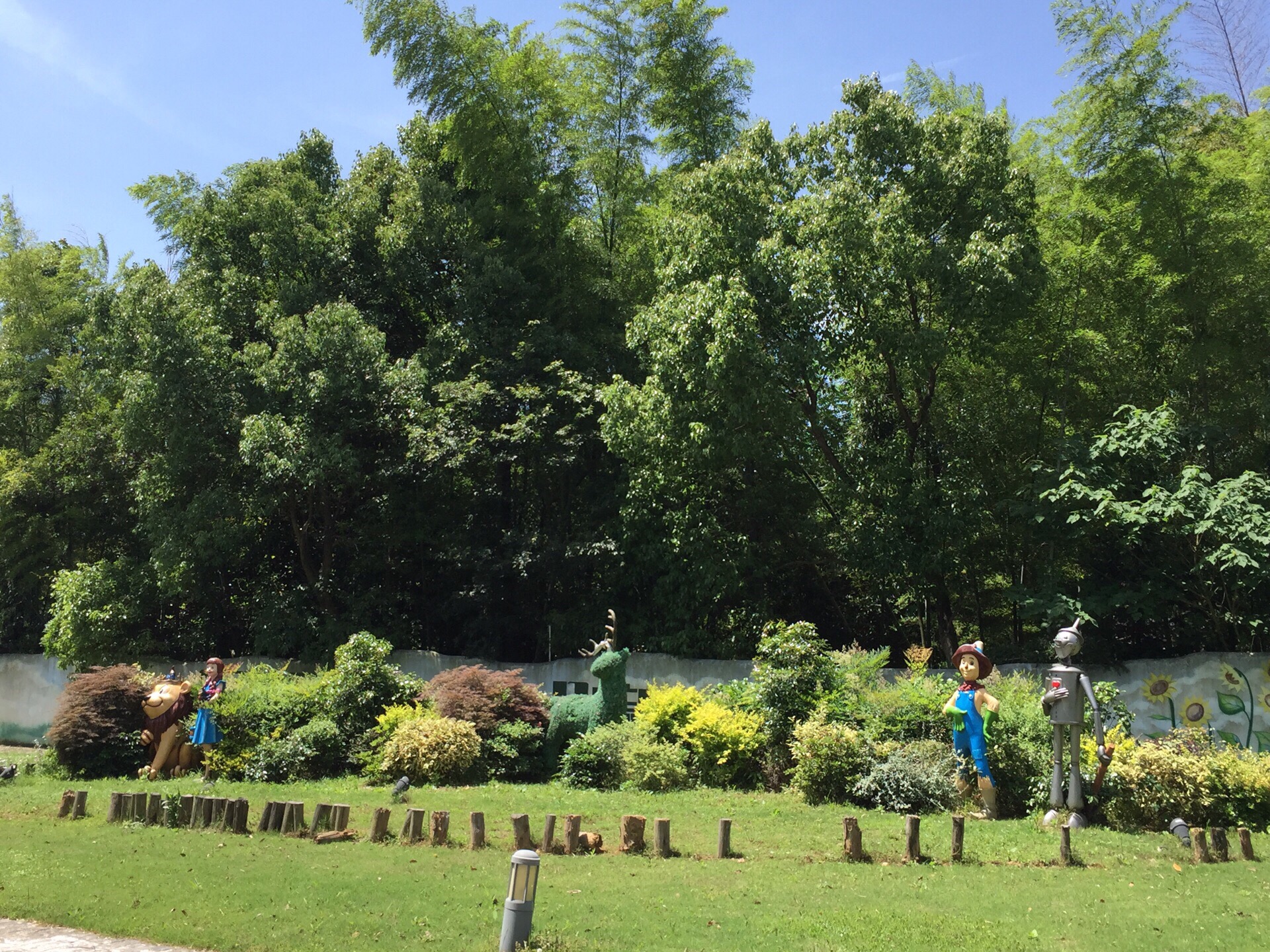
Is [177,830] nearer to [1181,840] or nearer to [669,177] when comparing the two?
[1181,840]

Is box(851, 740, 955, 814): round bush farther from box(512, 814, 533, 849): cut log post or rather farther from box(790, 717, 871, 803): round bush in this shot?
box(512, 814, 533, 849): cut log post

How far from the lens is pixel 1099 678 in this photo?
562 inches

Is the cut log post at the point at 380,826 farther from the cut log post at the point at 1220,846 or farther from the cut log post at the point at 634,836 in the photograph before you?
the cut log post at the point at 1220,846

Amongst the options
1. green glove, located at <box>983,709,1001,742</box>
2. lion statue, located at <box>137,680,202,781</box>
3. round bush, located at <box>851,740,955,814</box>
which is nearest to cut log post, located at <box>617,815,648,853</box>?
round bush, located at <box>851,740,955,814</box>

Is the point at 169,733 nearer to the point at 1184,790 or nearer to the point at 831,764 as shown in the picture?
the point at 831,764

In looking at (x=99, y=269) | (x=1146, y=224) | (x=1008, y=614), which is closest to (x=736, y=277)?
(x=1146, y=224)

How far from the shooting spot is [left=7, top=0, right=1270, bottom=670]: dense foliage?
572 inches

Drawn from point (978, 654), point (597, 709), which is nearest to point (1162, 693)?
point (978, 654)

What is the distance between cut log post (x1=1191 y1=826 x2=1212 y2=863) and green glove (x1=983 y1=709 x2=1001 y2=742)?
226 centimetres

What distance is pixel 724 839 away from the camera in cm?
875

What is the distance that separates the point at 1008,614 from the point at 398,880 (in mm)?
14081

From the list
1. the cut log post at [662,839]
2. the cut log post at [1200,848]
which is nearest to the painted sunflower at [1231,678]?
the cut log post at [1200,848]

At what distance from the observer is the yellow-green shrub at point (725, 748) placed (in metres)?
12.6

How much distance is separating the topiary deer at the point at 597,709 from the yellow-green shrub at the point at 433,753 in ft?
3.83
